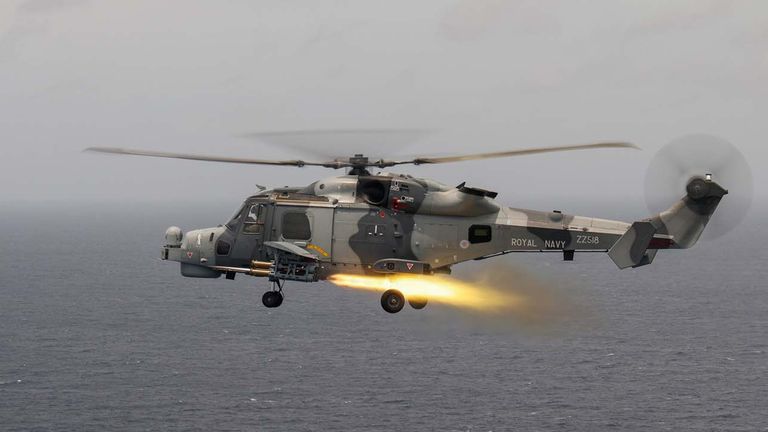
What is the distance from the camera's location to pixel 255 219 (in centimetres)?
4131

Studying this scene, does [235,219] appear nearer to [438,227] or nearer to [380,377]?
[438,227]

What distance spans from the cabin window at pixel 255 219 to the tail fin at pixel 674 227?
14.4m

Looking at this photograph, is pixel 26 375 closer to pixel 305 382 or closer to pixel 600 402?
pixel 305 382

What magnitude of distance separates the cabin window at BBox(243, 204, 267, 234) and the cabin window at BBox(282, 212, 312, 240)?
1090mm

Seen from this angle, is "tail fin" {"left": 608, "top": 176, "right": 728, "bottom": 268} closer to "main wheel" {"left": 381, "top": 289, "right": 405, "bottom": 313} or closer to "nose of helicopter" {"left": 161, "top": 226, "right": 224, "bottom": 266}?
"main wheel" {"left": 381, "top": 289, "right": 405, "bottom": 313}

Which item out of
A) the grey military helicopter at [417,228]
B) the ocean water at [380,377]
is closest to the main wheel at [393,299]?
the grey military helicopter at [417,228]

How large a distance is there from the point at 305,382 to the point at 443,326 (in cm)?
3987

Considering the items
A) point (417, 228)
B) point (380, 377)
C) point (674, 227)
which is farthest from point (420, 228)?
point (380, 377)

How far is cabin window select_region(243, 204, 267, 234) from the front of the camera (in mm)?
41156

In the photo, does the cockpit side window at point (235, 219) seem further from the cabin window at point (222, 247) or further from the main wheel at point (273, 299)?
the main wheel at point (273, 299)

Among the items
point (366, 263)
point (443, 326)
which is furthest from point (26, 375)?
point (366, 263)

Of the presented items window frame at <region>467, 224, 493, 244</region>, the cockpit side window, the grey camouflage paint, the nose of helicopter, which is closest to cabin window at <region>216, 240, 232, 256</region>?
the nose of helicopter

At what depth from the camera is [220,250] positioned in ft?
137

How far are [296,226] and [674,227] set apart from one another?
15333mm
